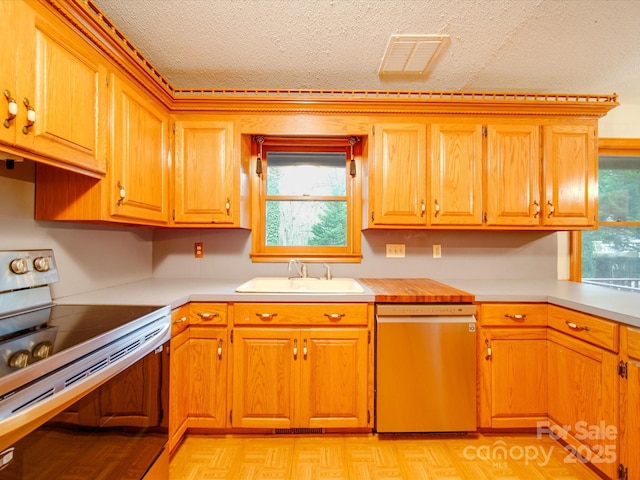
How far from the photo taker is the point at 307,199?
2.44 m

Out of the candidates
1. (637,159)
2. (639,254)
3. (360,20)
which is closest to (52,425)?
(360,20)

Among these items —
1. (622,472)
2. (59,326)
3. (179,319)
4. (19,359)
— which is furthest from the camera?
(179,319)

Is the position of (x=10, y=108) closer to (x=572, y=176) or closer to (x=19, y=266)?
(x=19, y=266)

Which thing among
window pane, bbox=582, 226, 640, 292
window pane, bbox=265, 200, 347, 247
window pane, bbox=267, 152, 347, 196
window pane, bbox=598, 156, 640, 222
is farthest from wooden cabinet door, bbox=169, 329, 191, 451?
window pane, bbox=598, 156, 640, 222

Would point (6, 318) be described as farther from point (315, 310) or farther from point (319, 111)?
point (319, 111)

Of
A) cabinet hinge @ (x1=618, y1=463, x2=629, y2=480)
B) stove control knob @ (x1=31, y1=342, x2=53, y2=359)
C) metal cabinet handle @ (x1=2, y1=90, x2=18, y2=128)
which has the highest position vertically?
metal cabinet handle @ (x1=2, y1=90, x2=18, y2=128)

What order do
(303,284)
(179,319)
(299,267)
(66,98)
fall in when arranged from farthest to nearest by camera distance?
(299,267) < (303,284) < (179,319) < (66,98)

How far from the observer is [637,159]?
2443 millimetres

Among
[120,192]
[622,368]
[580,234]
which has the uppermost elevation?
[120,192]

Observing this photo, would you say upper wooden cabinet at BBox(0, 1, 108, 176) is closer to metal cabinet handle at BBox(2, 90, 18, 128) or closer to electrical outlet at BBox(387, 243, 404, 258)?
metal cabinet handle at BBox(2, 90, 18, 128)

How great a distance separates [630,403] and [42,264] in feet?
8.70

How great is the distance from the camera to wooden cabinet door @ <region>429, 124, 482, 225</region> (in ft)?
6.71

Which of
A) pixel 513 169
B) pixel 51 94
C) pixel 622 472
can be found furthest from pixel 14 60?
pixel 622 472

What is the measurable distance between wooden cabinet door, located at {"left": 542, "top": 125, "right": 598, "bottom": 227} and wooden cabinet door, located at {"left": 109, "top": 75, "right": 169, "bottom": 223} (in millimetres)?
2577
